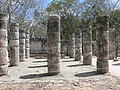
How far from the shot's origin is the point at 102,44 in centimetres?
1130

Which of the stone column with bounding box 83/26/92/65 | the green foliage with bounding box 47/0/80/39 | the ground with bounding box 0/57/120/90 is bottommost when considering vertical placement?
the ground with bounding box 0/57/120/90

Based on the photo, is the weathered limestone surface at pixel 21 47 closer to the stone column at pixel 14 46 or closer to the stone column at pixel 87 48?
the stone column at pixel 14 46

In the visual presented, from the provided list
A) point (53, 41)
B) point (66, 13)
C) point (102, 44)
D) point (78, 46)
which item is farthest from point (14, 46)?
point (66, 13)

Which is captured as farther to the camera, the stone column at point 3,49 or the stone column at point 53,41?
the stone column at point 53,41

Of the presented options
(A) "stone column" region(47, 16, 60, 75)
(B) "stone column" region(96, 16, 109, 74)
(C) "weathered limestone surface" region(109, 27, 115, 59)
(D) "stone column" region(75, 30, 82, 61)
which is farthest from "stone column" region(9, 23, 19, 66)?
(C) "weathered limestone surface" region(109, 27, 115, 59)

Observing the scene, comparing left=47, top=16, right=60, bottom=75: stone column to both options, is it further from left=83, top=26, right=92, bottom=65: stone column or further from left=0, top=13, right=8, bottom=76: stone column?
left=83, top=26, right=92, bottom=65: stone column

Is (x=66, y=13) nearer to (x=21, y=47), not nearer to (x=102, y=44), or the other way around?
(x=21, y=47)

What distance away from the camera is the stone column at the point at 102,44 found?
36.5 ft

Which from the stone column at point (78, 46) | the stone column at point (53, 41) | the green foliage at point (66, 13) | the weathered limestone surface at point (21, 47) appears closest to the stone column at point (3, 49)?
the stone column at point (53, 41)

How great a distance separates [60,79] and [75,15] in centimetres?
2268

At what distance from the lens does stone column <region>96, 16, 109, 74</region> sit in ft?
36.5

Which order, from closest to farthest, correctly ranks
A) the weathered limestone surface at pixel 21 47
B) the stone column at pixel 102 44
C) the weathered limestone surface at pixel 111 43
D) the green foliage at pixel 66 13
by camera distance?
the stone column at pixel 102 44 < the weathered limestone surface at pixel 21 47 < the weathered limestone surface at pixel 111 43 < the green foliage at pixel 66 13

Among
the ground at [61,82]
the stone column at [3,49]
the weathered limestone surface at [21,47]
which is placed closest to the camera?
the ground at [61,82]

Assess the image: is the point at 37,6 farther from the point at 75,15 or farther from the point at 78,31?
the point at 78,31
